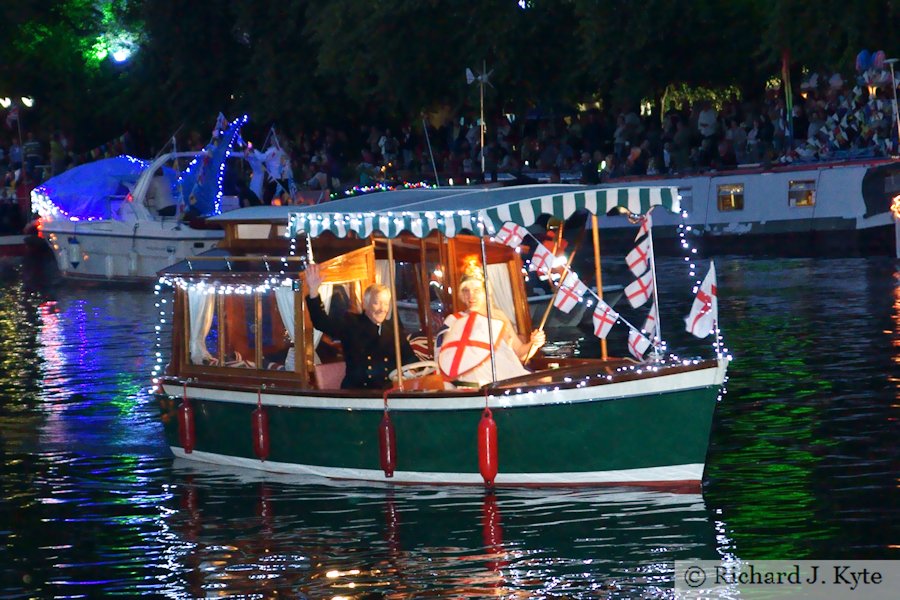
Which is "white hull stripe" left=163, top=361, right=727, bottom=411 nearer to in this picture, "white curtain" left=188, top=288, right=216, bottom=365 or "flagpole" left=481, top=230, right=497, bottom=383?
"flagpole" left=481, top=230, right=497, bottom=383

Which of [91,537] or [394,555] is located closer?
[394,555]

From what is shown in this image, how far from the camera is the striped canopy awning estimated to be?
560 inches

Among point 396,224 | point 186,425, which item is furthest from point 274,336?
point 396,224

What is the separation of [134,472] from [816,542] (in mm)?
6895

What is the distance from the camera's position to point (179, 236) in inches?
1419

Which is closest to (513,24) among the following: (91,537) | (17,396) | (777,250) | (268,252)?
(777,250)

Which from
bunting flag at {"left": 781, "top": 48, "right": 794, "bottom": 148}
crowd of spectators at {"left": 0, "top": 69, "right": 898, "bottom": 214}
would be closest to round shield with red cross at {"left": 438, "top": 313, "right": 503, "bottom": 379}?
crowd of spectators at {"left": 0, "top": 69, "right": 898, "bottom": 214}

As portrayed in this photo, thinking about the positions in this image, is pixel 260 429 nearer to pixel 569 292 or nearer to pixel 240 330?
pixel 240 330

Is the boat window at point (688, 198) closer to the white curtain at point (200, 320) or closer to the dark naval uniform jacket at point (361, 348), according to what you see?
the white curtain at point (200, 320)

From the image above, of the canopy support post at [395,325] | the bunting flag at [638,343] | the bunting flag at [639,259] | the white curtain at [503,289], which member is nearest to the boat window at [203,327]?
the canopy support post at [395,325]

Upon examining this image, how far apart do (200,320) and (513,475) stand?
363 cm

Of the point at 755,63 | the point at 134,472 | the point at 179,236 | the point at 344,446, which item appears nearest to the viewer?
the point at 344,446

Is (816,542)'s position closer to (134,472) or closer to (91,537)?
(91,537)

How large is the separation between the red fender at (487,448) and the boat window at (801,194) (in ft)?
73.0
